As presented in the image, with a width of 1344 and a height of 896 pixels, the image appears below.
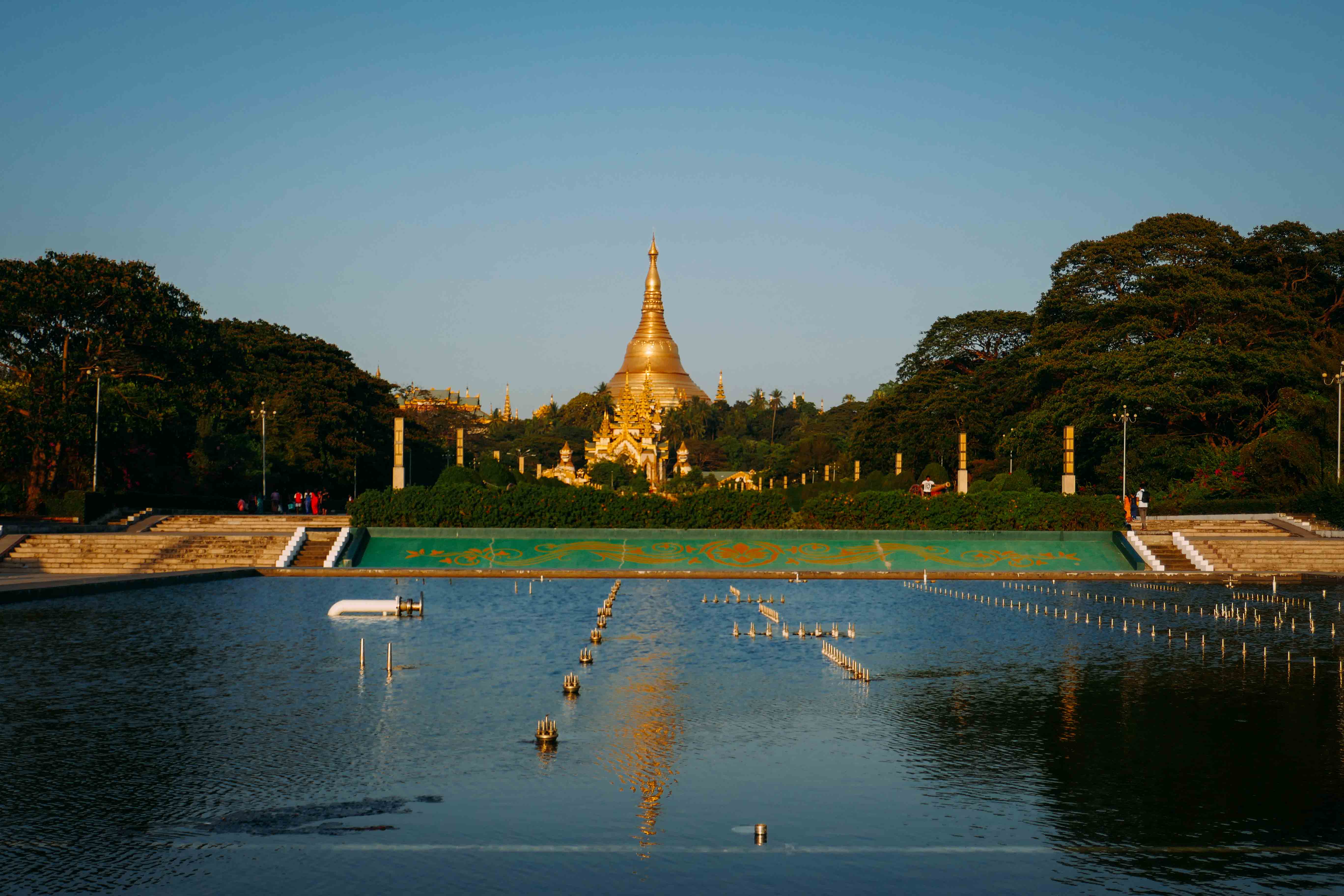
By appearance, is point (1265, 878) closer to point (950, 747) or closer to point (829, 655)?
point (950, 747)

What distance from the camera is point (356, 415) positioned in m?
74.9

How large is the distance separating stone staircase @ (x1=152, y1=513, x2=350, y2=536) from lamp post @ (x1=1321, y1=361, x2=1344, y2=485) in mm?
37167

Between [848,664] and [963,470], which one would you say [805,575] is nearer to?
[848,664]

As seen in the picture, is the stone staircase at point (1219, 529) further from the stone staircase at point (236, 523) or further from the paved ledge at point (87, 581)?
the paved ledge at point (87, 581)

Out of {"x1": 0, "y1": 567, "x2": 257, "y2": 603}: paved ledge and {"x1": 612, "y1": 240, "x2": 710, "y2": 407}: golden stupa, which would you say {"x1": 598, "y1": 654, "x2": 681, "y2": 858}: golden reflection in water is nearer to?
{"x1": 0, "y1": 567, "x2": 257, "y2": 603}: paved ledge

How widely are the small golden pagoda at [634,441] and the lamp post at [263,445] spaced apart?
5384 cm

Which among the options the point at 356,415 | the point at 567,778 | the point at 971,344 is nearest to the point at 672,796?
the point at 567,778

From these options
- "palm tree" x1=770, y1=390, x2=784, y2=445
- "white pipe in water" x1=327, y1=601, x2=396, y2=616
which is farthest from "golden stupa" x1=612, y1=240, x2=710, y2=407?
"white pipe in water" x1=327, y1=601, x2=396, y2=616

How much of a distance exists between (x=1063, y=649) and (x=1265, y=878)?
13.3 metres

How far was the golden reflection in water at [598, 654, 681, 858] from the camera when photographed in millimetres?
12164

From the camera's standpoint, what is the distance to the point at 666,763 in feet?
45.2

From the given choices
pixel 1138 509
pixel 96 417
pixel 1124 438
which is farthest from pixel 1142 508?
pixel 96 417

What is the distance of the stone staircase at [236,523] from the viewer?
4619 centimetres

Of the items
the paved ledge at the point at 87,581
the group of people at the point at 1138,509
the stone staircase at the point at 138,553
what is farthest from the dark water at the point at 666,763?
the group of people at the point at 1138,509
